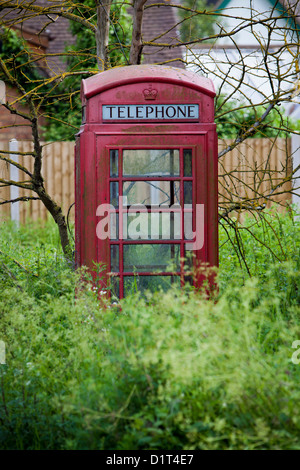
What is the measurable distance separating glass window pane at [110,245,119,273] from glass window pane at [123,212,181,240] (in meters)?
0.11

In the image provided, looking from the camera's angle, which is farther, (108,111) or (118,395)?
(108,111)

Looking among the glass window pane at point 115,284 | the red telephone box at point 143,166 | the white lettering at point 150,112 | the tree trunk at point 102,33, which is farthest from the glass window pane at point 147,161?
the tree trunk at point 102,33

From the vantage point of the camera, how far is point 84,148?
4652mm

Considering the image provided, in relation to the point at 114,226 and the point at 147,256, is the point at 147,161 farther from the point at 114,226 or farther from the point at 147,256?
the point at 147,256

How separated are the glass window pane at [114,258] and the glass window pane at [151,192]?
1.15 feet

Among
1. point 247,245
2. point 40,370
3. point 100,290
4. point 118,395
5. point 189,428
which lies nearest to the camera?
point 189,428

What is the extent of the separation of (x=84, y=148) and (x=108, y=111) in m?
0.31

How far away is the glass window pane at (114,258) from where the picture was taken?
4.75 m

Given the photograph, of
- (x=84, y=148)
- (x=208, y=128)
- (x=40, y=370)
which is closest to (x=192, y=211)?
(x=208, y=128)

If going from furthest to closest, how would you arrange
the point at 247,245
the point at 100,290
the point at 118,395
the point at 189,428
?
the point at 247,245 < the point at 100,290 < the point at 118,395 < the point at 189,428

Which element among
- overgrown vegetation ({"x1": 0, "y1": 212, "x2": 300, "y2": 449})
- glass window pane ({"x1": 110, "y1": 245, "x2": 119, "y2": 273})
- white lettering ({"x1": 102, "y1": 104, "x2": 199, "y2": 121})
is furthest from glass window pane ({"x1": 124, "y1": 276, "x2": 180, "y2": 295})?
overgrown vegetation ({"x1": 0, "y1": 212, "x2": 300, "y2": 449})

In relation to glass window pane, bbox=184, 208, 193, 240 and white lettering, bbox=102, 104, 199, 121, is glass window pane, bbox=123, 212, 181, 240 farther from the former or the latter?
white lettering, bbox=102, 104, 199, 121

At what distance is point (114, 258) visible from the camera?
4.77 metres

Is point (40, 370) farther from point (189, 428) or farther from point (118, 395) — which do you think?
point (189, 428)
